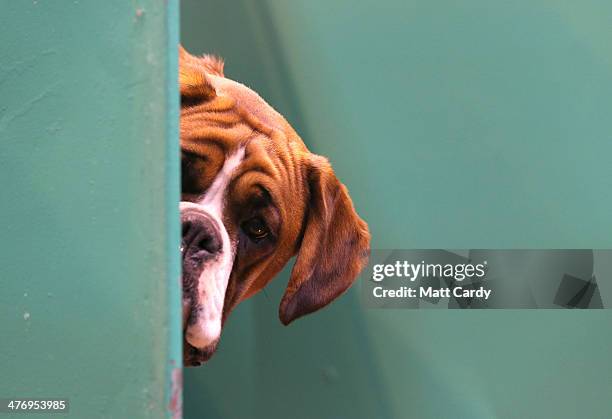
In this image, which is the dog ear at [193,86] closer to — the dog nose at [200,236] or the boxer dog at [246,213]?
the boxer dog at [246,213]

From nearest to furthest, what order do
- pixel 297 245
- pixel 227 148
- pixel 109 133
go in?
pixel 109 133, pixel 227 148, pixel 297 245

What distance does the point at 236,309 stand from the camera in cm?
210

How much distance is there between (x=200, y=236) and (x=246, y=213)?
0.58 ft

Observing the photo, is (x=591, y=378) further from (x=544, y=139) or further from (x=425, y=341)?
(x=544, y=139)

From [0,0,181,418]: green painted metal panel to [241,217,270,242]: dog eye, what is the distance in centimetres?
82

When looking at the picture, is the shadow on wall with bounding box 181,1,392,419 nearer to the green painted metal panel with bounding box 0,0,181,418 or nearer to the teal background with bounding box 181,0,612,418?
the teal background with bounding box 181,0,612,418

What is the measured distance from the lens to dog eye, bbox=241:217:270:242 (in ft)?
6.10

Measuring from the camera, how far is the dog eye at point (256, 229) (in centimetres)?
186

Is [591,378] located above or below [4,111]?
below

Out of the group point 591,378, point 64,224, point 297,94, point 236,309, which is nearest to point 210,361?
point 236,309

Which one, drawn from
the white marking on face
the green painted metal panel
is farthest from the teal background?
the green painted metal panel

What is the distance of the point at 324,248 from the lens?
203 centimetres

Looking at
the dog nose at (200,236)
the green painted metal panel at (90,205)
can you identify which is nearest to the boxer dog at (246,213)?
the dog nose at (200,236)

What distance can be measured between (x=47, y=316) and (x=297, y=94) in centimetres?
118
